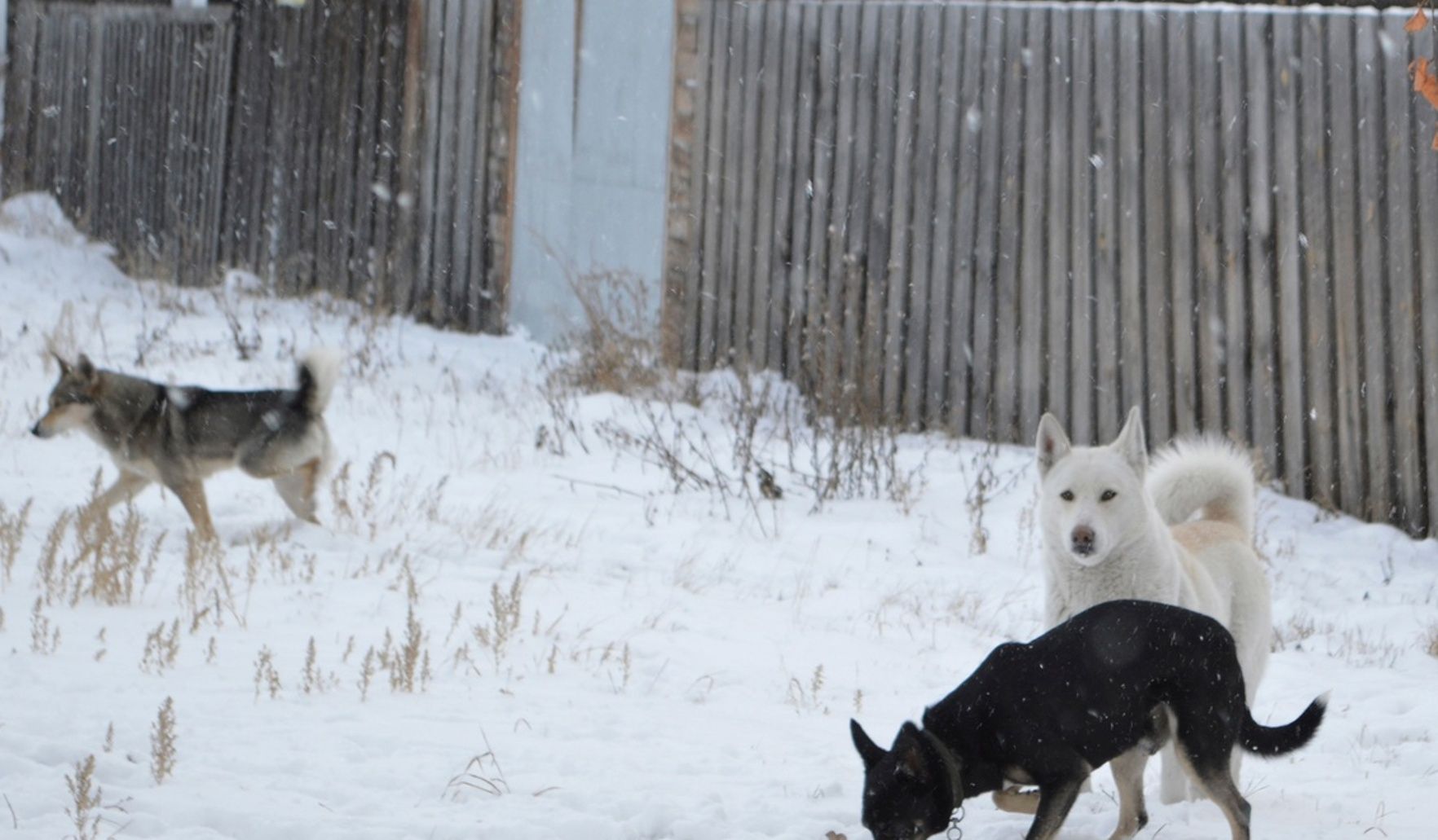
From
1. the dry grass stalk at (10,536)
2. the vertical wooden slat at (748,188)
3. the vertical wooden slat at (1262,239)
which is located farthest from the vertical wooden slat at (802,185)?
the dry grass stalk at (10,536)

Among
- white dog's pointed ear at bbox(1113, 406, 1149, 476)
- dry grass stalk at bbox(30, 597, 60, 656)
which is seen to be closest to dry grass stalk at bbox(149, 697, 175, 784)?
dry grass stalk at bbox(30, 597, 60, 656)

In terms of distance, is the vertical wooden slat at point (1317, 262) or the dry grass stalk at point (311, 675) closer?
the dry grass stalk at point (311, 675)

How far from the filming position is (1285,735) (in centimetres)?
404

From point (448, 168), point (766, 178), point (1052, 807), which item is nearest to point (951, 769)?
point (1052, 807)

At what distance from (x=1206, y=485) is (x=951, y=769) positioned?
89.6 inches

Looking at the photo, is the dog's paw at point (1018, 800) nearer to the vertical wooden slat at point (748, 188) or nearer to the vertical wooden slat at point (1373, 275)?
the vertical wooden slat at point (1373, 275)

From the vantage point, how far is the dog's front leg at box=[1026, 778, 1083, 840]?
3783 mm

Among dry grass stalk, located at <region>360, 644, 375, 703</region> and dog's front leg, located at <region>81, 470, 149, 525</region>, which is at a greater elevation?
dog's front leg, located at <region>81, 470, 149, 525</region>

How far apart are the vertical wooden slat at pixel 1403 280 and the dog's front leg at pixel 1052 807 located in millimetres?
5598

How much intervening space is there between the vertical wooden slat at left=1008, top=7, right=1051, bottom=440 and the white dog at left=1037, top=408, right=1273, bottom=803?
452 centimetres

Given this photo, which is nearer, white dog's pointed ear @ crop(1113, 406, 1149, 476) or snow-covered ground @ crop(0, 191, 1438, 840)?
snow-covered ground @ crop(0, 191, 1438, 840)

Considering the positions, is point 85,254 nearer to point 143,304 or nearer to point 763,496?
point 143,304

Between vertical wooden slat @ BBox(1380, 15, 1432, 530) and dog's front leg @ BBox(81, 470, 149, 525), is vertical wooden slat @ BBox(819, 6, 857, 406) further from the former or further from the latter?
dog's front leg @ BBox(81, 470, 149, 525)

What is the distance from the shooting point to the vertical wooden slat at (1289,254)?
29.0 ft
